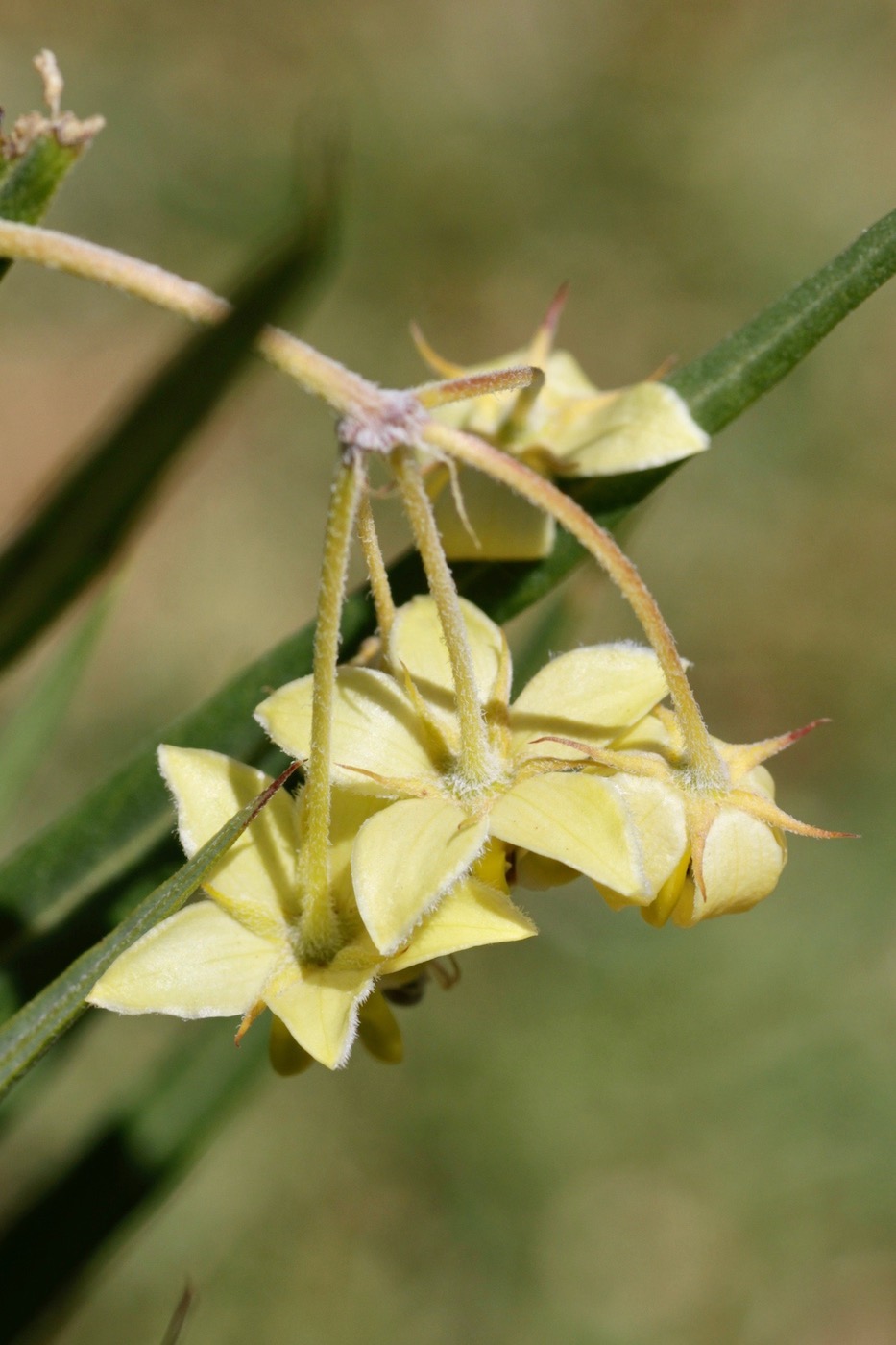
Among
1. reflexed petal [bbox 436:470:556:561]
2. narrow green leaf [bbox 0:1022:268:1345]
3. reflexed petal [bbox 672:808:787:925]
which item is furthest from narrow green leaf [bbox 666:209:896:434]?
narrow green leaf [bbox 0:1022:268:1345]

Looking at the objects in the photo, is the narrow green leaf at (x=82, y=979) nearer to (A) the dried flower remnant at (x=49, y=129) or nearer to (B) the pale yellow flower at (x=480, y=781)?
(B) the pale yellow flower at (x=480, y=781)

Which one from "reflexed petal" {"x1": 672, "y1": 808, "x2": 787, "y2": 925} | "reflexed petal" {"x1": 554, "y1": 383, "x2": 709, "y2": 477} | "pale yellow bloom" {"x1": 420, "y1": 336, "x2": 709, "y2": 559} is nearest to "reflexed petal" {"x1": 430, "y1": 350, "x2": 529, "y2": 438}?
"pale yellow bloom" {"x1": 420, "y1": 336, "x2": 709, "y2": 559}

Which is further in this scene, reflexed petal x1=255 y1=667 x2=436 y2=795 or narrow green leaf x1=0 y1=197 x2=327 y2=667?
reflexed petal x1=255 y1=667 x2=436 y2=795

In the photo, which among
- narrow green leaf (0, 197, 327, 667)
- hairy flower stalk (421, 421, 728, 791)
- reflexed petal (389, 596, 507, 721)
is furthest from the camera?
reflexed petal (389, 596, 507, 721)

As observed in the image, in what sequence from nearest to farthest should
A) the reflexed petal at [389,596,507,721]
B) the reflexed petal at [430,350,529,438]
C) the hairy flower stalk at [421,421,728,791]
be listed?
1. the hairy flower stalk at [421,421,728,791]
2. the reflexed petal at [389,596,507,721]
3. the reflexed petal at [430,350,529,438]

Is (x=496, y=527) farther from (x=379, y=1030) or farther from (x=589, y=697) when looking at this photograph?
(x=379, y=1030)

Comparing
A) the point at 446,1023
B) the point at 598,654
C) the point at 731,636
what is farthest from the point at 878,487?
the point at 598,654

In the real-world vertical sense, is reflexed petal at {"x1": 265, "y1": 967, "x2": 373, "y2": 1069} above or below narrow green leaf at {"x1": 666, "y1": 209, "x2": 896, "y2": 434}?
below

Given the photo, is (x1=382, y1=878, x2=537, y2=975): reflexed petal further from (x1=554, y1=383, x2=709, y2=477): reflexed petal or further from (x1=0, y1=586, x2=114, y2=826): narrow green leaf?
(x1=0, y1=586, x2=114, y2=826): narrow green leaf
